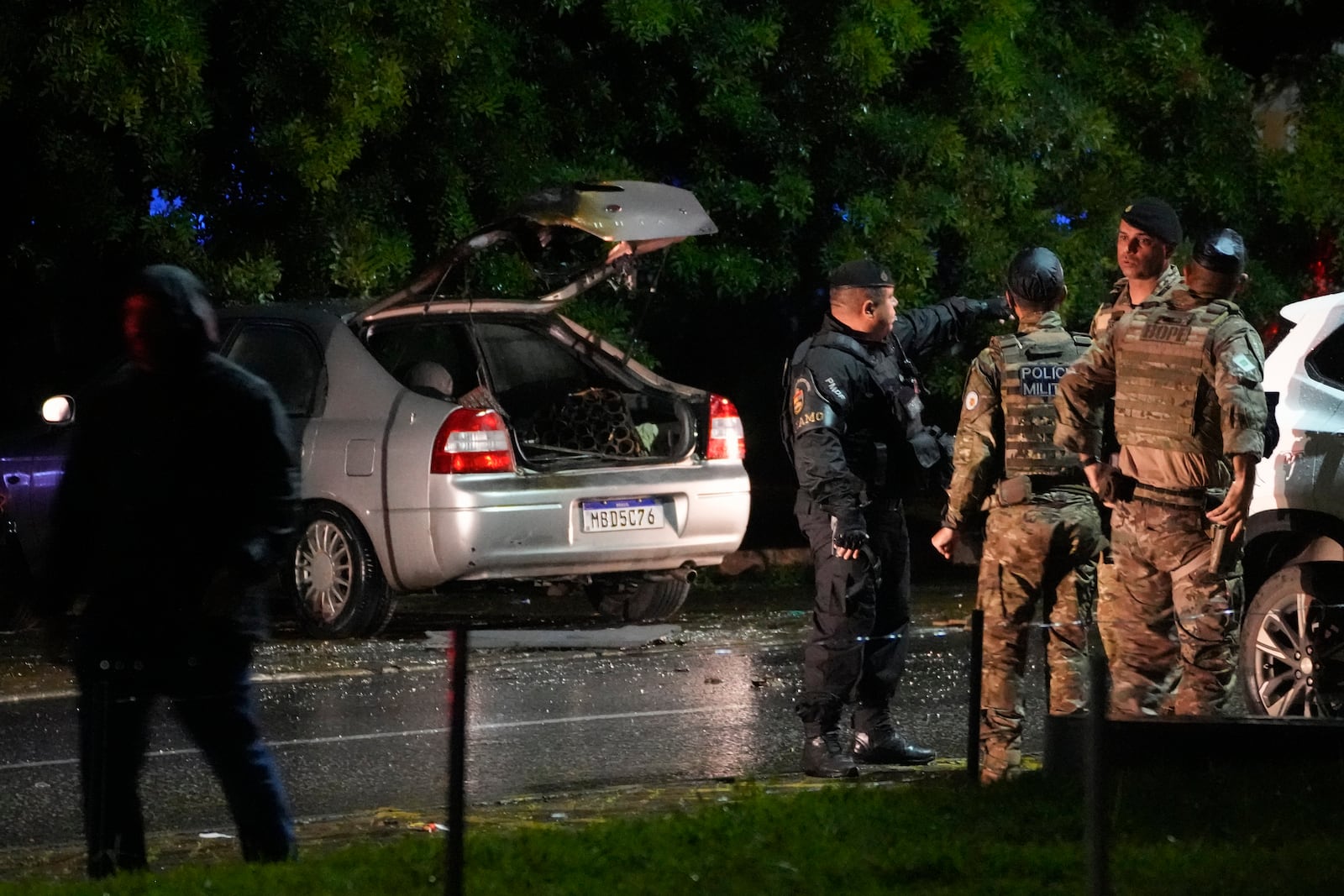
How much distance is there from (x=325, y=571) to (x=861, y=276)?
14.5 ft

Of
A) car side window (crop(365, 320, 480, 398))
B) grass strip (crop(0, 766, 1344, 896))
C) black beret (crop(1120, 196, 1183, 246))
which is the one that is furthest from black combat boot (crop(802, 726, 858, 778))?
car side window (crop(365, 320, 480, 398))

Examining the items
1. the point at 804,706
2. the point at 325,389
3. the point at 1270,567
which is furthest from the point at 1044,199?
the point at 804,706

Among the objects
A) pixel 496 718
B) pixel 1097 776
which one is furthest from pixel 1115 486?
pixel 496 718

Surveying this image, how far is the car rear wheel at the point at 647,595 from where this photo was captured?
479 inches

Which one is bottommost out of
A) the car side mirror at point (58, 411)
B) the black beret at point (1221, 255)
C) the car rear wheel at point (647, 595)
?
the car rear wheel at point (647, 595)

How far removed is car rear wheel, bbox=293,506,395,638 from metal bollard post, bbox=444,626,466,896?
6.23 meters

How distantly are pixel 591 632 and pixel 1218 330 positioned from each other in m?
5.56

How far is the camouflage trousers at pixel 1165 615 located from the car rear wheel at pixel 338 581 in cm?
477

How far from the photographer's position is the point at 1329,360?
27.9ft

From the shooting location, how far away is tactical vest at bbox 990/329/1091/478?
7.73 metres

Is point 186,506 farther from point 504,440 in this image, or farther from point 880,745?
point 504,440

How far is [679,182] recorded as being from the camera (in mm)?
15250

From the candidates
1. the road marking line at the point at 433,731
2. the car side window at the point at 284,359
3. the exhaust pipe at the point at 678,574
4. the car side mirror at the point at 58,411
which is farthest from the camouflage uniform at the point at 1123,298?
the car side mirror at the point at 58,411

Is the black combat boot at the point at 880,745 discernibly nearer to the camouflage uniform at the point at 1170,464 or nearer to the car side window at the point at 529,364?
the camouflage uniform at the point at 1170,464
